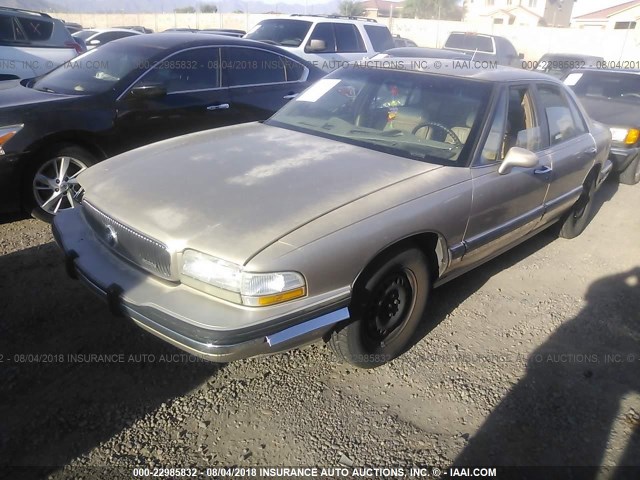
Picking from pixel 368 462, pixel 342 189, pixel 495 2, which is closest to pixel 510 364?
pixel 368 462

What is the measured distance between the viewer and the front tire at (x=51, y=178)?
13.4 ft

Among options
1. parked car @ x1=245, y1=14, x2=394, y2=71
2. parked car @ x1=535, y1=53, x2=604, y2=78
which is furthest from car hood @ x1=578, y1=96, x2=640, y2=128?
parked car @ x1=535, y1=53, x2=604, y2=78

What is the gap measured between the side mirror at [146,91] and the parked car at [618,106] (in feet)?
18.1

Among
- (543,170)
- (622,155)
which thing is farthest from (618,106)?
(543,170)

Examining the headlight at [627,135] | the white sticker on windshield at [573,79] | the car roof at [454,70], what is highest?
the car roof at [454,70]

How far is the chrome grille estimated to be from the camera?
231 cm

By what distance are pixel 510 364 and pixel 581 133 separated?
7.42 feet

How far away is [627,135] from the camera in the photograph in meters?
6.33

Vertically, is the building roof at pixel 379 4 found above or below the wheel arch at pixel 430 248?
above

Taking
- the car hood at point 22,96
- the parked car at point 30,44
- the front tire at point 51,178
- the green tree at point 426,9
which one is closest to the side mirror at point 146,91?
the car hood at point 22,96

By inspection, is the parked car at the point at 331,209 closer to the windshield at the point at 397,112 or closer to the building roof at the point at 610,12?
the windshield at the point at 397,112

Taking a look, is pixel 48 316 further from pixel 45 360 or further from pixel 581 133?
pixel 581 133

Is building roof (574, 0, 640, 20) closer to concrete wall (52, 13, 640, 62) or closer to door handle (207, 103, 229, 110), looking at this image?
concrete wall (52, 13, 640, 62)

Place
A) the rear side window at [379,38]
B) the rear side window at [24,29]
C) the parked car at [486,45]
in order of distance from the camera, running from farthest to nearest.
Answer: the parked car at [486,45] → the rear side window at [379,38] → the rear side window at [24,29]
